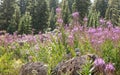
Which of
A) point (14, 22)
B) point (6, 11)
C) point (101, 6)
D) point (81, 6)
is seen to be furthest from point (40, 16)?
point (101, 6)

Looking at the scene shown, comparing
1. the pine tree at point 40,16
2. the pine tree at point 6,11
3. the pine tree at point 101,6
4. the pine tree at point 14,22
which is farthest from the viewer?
the pine tree at point 101,6

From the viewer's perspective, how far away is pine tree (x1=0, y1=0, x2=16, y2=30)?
154 feet

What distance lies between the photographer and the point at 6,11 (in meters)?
48.2

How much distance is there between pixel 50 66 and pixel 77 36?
55.5 inches

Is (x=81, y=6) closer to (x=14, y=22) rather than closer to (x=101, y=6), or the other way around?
(x=101, y=6)

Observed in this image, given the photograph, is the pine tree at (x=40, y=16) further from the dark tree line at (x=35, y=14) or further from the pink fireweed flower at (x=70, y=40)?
the pink fireweed flower at (x=70, y=40)

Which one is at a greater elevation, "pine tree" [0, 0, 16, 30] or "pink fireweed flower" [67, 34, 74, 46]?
A: "pink fireweed flower" [67, 34, 74, 46]

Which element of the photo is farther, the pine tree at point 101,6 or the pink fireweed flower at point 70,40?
the pine tree at point 101,6

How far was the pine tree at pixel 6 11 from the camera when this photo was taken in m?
47.0

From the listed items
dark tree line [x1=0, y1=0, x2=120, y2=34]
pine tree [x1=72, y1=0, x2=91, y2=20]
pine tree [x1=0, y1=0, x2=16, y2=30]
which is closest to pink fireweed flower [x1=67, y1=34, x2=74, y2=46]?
dark tree line [x1=0, y1=0, x2=120, y2=34]

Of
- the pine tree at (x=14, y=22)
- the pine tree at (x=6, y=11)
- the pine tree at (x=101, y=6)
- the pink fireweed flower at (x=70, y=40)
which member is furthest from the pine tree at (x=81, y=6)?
the pink fireweed flower at (x=70, y=40)

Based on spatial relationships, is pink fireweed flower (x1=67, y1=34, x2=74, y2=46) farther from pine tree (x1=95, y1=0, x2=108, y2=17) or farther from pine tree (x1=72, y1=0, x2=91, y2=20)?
pine tree (x1=95, y1=0, x2=108, y2=17)

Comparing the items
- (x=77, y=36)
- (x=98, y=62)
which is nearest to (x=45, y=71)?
(x=77, y=36)

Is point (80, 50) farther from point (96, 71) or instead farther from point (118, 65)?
point (96, 71)
